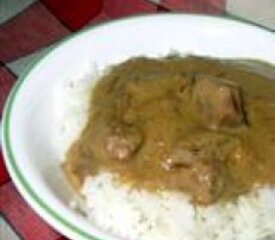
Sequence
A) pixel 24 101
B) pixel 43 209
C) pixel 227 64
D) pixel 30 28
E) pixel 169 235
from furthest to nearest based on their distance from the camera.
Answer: pixel 30 28
pixel 227 64
pixel 24 101
pixel 169 235
pixel 43 209

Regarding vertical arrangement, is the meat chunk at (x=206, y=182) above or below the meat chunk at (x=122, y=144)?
below

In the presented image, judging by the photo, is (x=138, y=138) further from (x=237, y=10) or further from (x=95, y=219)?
(x=237, y=10)

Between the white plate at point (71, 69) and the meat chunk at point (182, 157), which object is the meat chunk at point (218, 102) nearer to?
the meat chunk at point (182, 157)

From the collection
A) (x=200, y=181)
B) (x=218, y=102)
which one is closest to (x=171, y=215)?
(x=200, y=181)

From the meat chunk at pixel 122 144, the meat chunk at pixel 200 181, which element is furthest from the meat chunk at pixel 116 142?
the meat chunk at pixel 200 181

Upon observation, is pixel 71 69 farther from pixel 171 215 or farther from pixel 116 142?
pixel 171 215

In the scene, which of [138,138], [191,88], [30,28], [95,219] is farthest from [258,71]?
[30,28]
